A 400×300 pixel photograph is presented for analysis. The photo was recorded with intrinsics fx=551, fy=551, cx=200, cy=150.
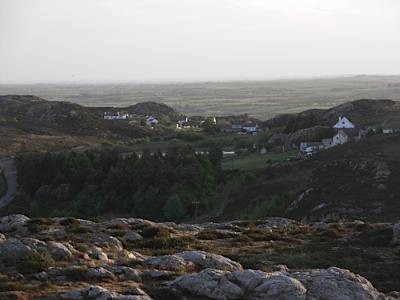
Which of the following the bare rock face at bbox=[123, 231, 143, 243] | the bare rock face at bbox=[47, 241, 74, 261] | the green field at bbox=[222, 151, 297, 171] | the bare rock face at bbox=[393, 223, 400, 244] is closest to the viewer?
the bare rock face at bbox=[47, 241, 74, 261]

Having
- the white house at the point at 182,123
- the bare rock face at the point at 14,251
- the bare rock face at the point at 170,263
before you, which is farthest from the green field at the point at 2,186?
the white house at the point at 182,123

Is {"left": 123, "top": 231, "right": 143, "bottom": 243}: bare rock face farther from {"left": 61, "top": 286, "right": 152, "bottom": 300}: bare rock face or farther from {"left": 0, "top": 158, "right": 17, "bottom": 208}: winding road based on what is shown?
{"left": 0, "top": 158, "right": 17, "bottom": 208}: winding road

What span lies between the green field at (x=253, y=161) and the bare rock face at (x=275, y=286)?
174 feet

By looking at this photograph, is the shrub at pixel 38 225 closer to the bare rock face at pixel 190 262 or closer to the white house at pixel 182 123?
the bare rock face at pixel 190 262

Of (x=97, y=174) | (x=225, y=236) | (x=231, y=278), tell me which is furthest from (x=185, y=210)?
(x=231, y=278)

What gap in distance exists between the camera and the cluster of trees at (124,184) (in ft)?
175

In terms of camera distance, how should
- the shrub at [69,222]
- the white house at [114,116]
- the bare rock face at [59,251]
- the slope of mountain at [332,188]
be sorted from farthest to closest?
the white house at [114,116] < the slope of mountain at [332,188] < the shrub at [69,222] < the bare rock face at [59,251]

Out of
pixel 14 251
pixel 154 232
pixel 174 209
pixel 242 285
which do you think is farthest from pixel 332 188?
pixel 14 251

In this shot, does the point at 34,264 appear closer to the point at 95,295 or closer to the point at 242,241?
the point at 95,295

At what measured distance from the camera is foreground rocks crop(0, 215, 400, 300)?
12.2 meters

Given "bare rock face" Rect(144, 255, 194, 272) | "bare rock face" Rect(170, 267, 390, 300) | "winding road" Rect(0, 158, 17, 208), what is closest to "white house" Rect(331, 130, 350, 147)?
"winding road" Rect(0, 158, 17, 208)

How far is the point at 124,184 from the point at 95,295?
157 feet

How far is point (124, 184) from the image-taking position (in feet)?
192

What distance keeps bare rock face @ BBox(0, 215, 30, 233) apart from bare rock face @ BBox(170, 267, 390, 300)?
9994 millimetres
